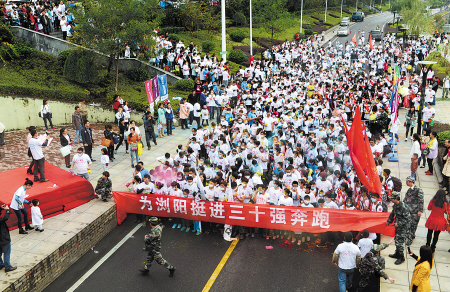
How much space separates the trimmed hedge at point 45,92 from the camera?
19766 millimetres

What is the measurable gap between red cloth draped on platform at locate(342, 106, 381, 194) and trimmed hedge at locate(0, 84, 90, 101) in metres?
15.7

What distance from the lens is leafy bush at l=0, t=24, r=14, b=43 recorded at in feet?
76.0

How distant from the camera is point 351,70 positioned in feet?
93.4

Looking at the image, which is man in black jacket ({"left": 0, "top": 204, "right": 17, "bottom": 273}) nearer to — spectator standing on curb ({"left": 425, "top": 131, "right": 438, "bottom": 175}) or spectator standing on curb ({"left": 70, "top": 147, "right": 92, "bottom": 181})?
spectator standing on curb ({"left": 70, "top": 147, "right": 92, "bottom": 181})

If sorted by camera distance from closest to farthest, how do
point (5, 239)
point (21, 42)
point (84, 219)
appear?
point (5, 239)
point (84, 219)
point (21, 42)

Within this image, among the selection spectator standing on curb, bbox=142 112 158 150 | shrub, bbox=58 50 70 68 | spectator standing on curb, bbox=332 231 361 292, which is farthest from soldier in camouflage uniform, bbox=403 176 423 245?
shrub, bbox=58 50 70 68

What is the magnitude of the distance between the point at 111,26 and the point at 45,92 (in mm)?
4887

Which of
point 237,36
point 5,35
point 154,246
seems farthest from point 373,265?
point 237,36

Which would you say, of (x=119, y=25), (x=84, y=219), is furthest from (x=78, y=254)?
(x=119, y=25)

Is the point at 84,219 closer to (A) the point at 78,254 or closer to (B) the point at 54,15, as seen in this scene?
(A) the point at 78,254

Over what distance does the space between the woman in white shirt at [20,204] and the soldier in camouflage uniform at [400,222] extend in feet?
28.8

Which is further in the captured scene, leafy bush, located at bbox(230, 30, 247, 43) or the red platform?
leafy bush, located at bbox(230, 30, 247, 43)

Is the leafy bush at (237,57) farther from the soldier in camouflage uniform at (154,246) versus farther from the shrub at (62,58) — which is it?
the soldier in camouflage uniform at (154,246)

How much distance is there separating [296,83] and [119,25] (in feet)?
Result: 34.0
